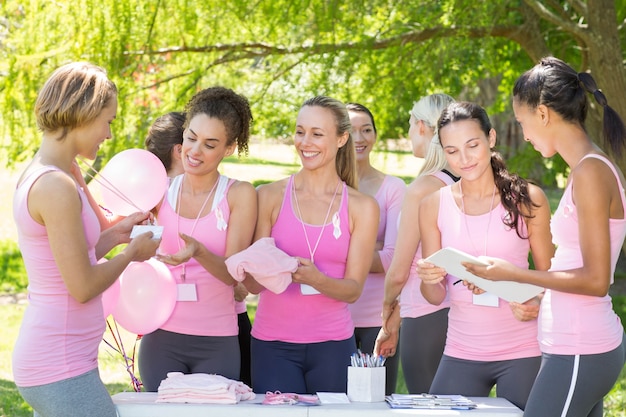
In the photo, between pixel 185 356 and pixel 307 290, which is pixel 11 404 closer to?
pixel 185 356

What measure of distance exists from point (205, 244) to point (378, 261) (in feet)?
3.18

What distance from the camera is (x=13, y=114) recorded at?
6.75m

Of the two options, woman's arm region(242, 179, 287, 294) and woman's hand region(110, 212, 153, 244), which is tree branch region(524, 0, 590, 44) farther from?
woman's hand region(110, 212, 153, 244)

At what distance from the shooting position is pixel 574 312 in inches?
113

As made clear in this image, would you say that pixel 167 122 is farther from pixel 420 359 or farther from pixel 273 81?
pixel 273 81

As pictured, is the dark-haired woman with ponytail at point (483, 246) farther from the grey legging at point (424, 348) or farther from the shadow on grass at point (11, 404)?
the shadow on grass at point (11, 404)

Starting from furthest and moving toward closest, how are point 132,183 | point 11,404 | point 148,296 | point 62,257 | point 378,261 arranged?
point 11,404 → point 378,261 → point 132,183 → point 148,296 → point 62,257

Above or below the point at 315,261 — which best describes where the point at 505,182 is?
above

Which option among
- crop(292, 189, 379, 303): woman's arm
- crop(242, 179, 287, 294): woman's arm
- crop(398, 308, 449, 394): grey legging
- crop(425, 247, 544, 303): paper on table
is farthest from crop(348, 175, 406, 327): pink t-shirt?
crop(425, 247, 544, 303): paper on table

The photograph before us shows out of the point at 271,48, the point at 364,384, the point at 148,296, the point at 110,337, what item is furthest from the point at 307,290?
the point at 110,337

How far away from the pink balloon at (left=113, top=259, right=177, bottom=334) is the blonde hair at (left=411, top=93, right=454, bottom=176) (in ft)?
4.13

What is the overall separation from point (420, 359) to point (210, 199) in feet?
3.92

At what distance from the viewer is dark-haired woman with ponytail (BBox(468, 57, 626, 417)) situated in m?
2.78

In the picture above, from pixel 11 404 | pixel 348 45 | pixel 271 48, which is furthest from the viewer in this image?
pixel 271 48
